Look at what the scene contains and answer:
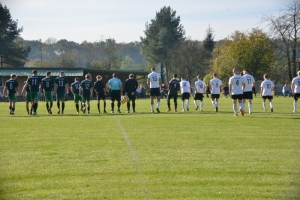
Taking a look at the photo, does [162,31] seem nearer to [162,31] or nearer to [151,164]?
[162,31]

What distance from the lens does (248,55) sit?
6738cm

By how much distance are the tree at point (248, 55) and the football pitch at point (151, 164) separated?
47.2m

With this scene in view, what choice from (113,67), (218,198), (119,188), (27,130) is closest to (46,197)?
(119,188)

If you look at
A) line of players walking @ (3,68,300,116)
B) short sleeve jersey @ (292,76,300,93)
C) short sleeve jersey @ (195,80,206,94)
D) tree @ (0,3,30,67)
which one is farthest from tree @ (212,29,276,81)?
tree @ (0,3,30,67)

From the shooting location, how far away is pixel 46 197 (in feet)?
24.8

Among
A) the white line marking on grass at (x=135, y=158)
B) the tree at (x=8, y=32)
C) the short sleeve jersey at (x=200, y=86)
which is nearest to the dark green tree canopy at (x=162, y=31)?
the white line marking on grass at (x=135, y=158)

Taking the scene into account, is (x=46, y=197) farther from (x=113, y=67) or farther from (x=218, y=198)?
(x=113, y=67)

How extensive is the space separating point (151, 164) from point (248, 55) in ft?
194

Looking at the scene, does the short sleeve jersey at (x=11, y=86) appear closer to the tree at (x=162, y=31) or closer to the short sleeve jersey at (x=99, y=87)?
the short sleeve jersey at (x=99, y=87)

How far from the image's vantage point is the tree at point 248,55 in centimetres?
6438

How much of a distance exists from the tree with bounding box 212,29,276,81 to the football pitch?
47156 millimetres

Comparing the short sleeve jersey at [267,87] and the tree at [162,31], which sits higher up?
the tree at [162,31]

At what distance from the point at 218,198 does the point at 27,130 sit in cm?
1120

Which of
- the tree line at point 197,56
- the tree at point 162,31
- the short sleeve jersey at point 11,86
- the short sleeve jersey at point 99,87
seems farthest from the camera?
the tree line at point 197,56
